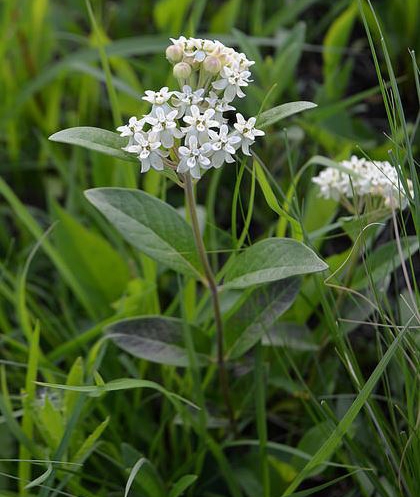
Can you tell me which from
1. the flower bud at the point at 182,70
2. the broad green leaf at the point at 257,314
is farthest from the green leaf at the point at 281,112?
the broad green leaf at the point at 257,314

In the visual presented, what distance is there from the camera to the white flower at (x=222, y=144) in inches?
33.8

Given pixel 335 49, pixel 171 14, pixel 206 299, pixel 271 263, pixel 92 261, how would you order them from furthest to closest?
pixel 171 14 < pixel 335 49 < pixel 92 261 < pixel 206 299 < pixel 271 263

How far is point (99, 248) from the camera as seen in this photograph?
130cm

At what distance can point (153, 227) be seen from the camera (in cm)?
102

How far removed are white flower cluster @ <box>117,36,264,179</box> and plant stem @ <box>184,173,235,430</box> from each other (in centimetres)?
4

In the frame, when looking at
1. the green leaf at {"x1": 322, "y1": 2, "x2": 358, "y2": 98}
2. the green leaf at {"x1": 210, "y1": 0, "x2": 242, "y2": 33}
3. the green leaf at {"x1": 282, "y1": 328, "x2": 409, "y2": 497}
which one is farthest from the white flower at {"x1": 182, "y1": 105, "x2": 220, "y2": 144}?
the green leaf at {"x1": 210, "y1": 0, "x2": 242, "y2": 33}

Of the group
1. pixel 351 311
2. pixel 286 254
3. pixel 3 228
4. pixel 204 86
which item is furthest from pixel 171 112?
pixel 3 228

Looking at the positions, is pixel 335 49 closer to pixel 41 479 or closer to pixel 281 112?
pixel 281 112

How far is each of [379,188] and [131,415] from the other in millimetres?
489

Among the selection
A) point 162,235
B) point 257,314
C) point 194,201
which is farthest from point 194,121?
point 257,314

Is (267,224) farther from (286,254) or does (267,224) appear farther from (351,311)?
(286,254)

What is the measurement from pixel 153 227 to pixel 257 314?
0.62 ft

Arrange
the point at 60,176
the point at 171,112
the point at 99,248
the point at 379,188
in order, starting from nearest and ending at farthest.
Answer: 1. the point at 171,112
2. the point at 379,188
3. the point at 99,248
4. the point at 60,176

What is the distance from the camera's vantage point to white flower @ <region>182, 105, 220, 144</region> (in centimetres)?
86
